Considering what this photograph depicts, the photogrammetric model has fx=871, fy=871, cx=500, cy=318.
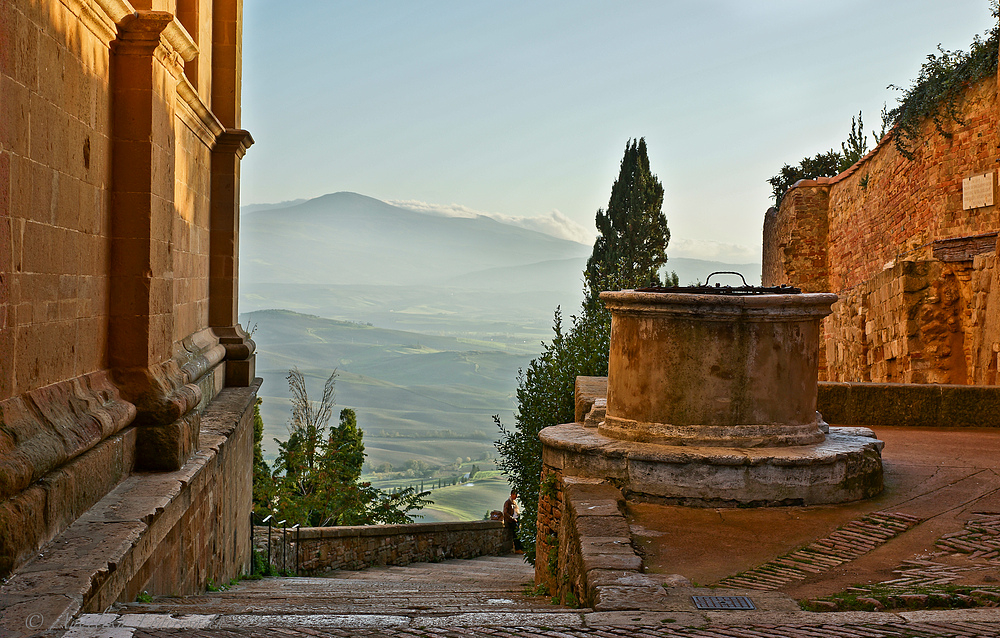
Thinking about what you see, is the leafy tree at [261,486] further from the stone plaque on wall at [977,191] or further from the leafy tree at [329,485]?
the stone plaque on wall at [977,191]

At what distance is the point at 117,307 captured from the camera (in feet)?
16.9

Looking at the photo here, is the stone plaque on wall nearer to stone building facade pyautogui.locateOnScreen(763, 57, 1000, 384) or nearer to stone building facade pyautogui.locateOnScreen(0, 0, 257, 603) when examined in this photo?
stone building facade pyautogui.locateOnScreen(763, 57, 1000, 384)

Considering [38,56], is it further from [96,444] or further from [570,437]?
[570,437]

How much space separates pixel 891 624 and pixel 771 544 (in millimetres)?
1495

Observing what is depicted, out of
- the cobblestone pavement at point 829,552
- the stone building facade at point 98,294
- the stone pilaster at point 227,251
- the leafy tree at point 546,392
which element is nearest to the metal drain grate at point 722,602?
the cobblestone pavement at point 829,552

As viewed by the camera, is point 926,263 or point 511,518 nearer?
point 926,263

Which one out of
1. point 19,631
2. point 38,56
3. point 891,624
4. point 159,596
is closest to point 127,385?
point 159,596

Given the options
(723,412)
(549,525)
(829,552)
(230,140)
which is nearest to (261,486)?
(230,140)

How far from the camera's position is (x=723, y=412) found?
18.0 ft

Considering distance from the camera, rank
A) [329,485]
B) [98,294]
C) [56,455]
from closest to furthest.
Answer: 1. [56,455]
2. [98,294]
3. [329,485]

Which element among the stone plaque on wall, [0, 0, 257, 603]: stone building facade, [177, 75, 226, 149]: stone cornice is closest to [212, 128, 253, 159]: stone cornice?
[177, 75, 226, 149]: stone cornice

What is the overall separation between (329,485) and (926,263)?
1029 centimetres

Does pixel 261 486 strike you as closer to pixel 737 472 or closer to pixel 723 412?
pixel 723 412

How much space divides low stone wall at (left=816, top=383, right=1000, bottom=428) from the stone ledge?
6.29 m
